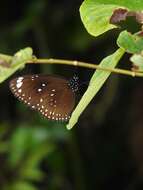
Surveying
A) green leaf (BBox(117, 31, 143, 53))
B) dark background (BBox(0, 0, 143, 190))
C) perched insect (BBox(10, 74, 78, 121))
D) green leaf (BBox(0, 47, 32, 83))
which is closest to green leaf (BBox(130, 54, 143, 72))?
green leaf (BBox(117, 31, 143, 53))

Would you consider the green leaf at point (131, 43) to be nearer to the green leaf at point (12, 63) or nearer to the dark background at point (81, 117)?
the green leaf at point (12, 63)

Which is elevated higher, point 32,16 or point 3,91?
point 32,16

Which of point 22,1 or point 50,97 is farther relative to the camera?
point 22,1

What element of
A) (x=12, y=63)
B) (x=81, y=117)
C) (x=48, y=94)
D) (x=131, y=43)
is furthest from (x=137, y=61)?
(x=81, y=117)

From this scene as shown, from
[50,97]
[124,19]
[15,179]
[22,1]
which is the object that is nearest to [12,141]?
[15,179]

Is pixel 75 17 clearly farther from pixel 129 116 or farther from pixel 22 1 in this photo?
pixel 129 116

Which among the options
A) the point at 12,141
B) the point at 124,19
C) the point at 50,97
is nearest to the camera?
the point at 124,19

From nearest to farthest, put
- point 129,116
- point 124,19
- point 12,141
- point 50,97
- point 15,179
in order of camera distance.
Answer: point 124,19 → point 50,97 → point 15,179 → point 12,141 → point 129,116
